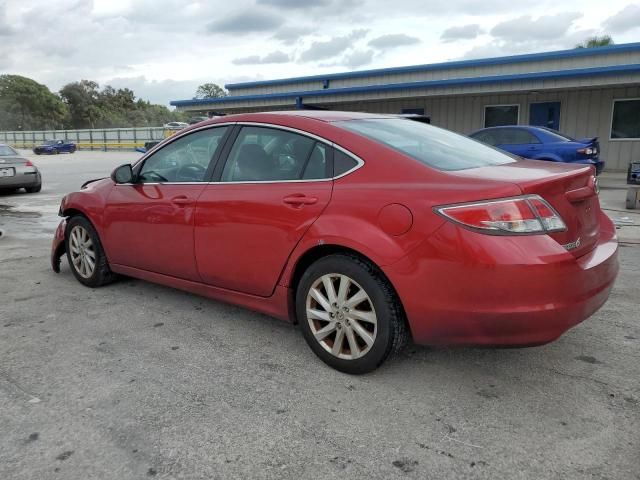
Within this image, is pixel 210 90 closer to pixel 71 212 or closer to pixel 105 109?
pixel 105 109

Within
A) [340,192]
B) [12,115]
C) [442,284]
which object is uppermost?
[12,115]

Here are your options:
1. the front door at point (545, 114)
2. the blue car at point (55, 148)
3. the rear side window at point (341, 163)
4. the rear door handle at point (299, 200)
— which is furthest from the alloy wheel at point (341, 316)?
the blue car at point (55, 148)

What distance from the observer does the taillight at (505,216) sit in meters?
2.51

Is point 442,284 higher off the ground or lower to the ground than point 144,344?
higher

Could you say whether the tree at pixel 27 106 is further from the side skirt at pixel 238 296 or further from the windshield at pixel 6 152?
the side skirt at pixel 238 296

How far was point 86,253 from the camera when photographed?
4762 millimetres

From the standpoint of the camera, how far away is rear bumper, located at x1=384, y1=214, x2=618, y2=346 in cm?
248

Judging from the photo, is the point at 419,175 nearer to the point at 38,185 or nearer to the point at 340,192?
the point at 340,192

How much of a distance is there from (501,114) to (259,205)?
1644cm

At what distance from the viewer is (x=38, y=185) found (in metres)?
13.5

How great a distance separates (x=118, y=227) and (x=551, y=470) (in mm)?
3549

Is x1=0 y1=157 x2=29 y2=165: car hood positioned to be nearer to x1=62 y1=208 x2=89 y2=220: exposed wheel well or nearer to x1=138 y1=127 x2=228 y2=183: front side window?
x1=62 y1=208 x2=89 y2=220: exposed wheel well

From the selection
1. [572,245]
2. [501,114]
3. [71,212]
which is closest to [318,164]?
[572,245]

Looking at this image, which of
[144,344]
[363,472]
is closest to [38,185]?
[144,344]
